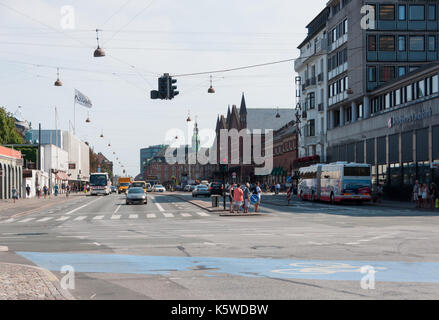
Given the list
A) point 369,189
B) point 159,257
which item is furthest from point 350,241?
point 369,189

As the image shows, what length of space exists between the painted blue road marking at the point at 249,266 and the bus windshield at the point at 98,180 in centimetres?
6781

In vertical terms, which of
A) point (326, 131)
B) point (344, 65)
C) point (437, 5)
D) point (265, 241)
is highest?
point (437, 5)

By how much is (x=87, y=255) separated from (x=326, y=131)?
190 ft

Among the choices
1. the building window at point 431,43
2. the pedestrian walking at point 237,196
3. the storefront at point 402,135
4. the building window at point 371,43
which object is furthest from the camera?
the building window at point 371,43

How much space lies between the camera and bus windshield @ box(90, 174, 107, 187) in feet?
263

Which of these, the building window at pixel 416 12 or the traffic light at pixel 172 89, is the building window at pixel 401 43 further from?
Result: the traffic light at pixel 172 89

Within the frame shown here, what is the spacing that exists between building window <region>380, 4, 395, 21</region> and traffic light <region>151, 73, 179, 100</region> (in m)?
35.7

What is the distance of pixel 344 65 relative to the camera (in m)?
61.7

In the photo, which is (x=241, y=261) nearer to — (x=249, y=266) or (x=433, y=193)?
(x=249, y=266)

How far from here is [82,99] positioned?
366 ft

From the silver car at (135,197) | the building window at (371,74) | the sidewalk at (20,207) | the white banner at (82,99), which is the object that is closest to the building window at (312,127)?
the building window at (371,74)

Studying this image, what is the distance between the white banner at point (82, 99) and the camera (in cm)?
11018

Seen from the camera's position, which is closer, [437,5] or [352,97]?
[437,5]
